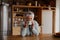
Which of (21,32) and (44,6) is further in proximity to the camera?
(44,6)

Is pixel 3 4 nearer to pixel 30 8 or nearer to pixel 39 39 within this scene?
pixel 30 8

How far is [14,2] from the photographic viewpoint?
6.20 meters

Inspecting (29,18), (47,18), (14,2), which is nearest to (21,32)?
(29,18)

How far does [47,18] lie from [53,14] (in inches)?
A: 14.2

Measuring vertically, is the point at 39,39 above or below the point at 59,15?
below

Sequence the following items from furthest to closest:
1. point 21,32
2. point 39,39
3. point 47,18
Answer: point 47,18 → point 21,32 → point 39,39

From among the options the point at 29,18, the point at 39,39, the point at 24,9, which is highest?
the point at 24,9

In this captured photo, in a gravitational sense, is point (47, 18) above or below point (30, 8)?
below

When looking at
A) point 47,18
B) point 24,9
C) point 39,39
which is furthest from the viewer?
point 24,9

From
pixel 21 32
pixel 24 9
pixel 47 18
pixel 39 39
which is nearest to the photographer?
pixel 39 39

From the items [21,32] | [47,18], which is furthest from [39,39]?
[47,18]

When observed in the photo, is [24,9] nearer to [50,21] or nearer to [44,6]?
[44,6]

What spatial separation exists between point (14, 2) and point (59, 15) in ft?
7.01

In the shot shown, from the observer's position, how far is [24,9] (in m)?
6.18
